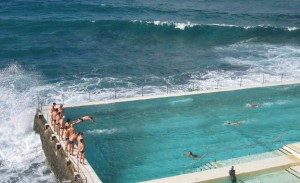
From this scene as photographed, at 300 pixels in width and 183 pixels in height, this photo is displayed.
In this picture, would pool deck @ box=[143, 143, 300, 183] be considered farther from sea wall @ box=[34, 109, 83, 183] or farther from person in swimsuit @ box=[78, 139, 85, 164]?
sea wall @ box=[34, 109, 83, 183]

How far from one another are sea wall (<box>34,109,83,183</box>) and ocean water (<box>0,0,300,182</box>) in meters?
0.63

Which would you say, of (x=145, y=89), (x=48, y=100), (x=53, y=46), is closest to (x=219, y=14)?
(x=53, y=46)

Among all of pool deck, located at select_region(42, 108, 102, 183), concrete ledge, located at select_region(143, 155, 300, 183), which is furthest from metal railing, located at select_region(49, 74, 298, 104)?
concrete ledge, located at select_region(143, 155, 300, 183)

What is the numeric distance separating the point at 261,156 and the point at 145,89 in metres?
12.0

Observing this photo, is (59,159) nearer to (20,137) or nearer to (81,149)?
(81,149)

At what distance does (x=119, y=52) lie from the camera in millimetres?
36625

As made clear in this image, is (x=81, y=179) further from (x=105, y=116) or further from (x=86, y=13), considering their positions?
(x=86, y=13)

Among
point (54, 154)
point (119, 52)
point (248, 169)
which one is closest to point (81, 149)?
point (54, 154)

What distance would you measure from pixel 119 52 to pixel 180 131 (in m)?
19.4

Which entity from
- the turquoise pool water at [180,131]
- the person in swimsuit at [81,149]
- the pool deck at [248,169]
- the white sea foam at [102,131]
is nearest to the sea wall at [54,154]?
the person in swimsuit at [81,149]

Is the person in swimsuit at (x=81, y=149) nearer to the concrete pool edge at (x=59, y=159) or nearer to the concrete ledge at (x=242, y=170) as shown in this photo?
the concrete pool edge at (x=59, y=159)

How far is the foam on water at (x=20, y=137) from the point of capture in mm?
17406

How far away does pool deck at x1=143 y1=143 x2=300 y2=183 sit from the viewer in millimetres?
13938

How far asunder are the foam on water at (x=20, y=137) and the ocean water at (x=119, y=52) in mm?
43
